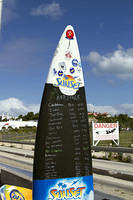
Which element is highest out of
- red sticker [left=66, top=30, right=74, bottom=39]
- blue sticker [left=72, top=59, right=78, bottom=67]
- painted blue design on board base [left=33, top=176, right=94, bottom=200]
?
red sticker [left=66, top=30, right=74, bottom=39]

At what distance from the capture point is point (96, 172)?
1163 centimetres

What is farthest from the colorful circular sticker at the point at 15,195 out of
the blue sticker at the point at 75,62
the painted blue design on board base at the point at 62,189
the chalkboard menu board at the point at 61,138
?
the blue sticker at the point at 75,62

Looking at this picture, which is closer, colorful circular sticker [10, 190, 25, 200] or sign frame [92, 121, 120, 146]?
colorful circular sticker [10, 190, 25, 200]

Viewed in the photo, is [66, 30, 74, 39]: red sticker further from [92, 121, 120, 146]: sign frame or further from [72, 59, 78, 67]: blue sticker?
[92, 121, 120, 146]: sign frame

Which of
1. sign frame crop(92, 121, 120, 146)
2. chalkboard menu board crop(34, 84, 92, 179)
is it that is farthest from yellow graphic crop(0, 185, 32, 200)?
sign frame crop(92, 121, 120, 146)

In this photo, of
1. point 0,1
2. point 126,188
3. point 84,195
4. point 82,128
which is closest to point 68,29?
point 0,1

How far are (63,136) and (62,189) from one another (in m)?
1.05

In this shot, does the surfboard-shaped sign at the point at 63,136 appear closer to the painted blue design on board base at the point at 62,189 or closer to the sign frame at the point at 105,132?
the painted blue design on board base at the point at 62,189

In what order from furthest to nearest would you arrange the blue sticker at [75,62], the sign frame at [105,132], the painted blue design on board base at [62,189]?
the sign frame at [105,132], the blue sticker at [75,62], the painted blue design on board base at [62,189]

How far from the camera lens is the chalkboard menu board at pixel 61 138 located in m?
4.89

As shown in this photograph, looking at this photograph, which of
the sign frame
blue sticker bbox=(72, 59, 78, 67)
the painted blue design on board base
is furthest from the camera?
the sign frame

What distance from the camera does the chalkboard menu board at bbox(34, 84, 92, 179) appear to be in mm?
4887

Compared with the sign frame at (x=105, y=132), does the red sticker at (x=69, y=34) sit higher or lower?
higher

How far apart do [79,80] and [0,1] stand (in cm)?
238
